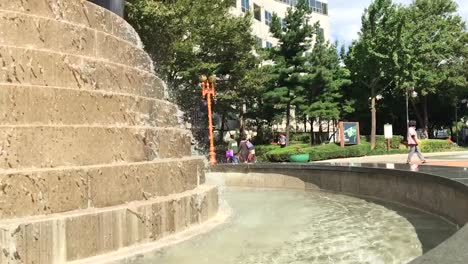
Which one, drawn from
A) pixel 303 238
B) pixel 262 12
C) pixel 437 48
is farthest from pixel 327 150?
pixel 262 12

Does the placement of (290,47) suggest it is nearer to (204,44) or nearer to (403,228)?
(204,44)

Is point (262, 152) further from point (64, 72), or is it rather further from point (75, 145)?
point (75, 145)

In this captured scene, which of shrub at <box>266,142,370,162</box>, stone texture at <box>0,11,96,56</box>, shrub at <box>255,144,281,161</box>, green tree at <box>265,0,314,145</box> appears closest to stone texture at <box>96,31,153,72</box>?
stone texture at <box>0,11,96,56</box>

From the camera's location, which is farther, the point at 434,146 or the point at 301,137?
the point at 301,137

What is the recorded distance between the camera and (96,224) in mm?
6328

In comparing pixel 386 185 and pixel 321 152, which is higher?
pixel 321 152

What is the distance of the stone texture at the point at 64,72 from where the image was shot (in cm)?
732

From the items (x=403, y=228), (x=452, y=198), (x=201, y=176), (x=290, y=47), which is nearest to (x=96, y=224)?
(x=201, y=176)

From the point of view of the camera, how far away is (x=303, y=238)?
300 inches

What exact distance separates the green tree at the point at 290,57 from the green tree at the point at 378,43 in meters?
4.84

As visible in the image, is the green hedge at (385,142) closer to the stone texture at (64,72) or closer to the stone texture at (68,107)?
the stone texture at (64,72)

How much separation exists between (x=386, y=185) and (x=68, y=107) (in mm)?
7127

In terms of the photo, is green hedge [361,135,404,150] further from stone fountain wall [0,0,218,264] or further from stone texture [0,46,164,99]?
stone texture [0,46,164,99]

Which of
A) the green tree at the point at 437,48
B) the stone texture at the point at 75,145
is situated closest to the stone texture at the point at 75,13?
the stone texture at the point at 75,145
